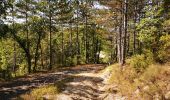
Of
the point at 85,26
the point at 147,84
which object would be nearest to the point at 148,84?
the point at 147,84

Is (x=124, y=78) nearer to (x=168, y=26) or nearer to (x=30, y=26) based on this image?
(x=168, y=26)

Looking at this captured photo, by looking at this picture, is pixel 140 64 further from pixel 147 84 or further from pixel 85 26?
pixel 85 26

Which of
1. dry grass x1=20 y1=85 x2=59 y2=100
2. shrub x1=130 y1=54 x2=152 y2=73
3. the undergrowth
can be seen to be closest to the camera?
the undergrowth

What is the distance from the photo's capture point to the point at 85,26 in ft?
174

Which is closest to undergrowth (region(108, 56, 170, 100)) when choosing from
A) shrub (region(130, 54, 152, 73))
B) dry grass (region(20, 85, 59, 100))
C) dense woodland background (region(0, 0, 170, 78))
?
shrub (region(130, 54, 152, 73))

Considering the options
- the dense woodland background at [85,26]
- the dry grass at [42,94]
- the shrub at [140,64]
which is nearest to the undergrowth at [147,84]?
the shrub at [140,64]

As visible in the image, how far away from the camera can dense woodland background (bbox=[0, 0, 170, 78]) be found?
20109mm

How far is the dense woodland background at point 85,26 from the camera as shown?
20.1 meters

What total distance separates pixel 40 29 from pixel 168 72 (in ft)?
91.4

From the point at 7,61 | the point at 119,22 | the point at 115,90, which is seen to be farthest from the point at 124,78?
the point at 7,61

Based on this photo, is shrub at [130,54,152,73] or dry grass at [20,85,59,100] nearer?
dry grass at [20,85,59,100]

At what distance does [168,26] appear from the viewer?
63.5ft

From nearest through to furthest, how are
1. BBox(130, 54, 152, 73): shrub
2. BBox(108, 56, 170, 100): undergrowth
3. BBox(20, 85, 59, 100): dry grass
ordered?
BBox(108, 56, 170, 100): undergrowth < BBox(20, 85, 59, 100): dry grass < BBox(130, 54, 152, 73): shrub

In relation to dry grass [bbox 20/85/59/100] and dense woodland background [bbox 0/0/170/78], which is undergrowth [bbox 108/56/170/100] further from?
dry grass [bbox 20/85/59/100]
